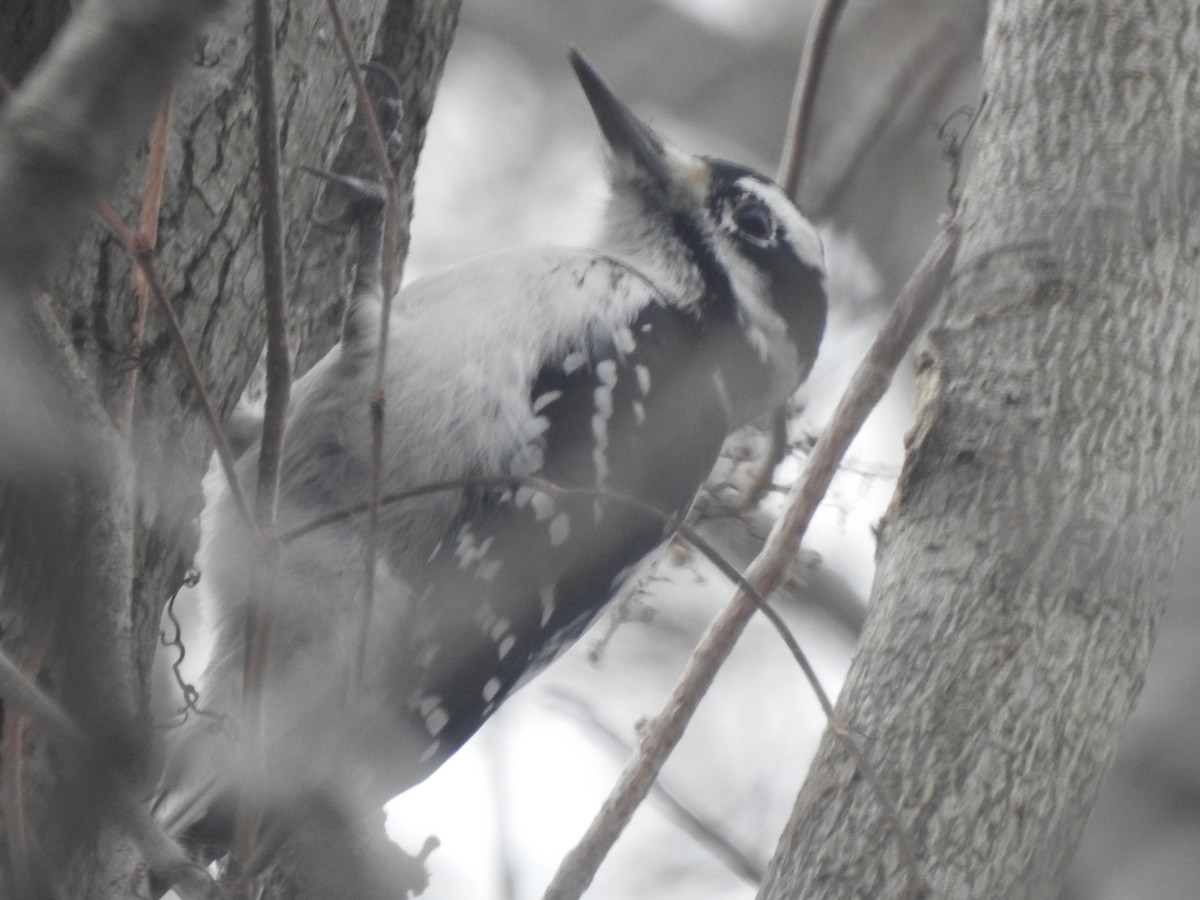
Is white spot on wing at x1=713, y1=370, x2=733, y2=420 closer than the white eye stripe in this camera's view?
Yes

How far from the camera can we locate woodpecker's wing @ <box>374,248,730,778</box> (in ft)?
9.29

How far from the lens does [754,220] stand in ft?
11.6

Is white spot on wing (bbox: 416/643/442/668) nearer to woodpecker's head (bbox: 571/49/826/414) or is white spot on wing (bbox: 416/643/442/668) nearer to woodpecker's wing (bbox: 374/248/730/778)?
woodpecker's wing (bbox: 374/248/730/778)

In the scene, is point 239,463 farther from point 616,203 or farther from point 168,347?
point 616,203

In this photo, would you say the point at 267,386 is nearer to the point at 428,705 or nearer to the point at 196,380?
the point at 196,380

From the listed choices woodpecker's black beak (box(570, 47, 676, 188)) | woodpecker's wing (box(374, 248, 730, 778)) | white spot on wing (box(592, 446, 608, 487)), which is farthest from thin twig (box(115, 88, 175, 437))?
woodpecker's black beak (box(570, 47, 676, 188))

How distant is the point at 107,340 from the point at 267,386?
58 cm

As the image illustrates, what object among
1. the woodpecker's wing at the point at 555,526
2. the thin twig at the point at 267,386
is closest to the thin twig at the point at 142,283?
the thin twig at the point at 267,386

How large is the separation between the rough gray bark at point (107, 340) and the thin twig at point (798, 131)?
3.47 feet

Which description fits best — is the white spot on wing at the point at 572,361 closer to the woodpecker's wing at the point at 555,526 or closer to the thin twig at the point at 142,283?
the woodpecker's wing at the point at 555,526

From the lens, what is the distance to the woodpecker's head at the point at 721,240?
3.49 meters

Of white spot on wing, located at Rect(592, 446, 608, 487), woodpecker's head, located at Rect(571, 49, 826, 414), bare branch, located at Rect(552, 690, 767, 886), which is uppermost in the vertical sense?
woodpecker's head, located at Rect(571, 49, 826, 414)

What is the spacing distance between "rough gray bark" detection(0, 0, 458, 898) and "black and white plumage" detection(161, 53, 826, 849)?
0.47 m

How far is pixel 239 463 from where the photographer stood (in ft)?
9.38
